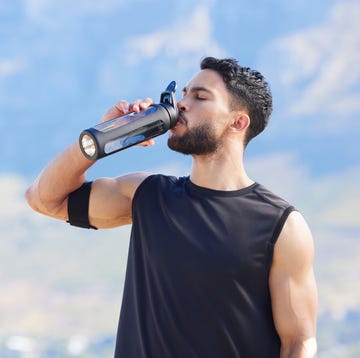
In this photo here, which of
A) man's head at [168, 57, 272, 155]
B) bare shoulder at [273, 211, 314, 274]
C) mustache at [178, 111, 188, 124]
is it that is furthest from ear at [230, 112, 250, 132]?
bare shoulder at [273, 211, 314, 274]

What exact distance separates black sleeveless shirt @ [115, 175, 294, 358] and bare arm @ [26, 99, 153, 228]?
192 millimetres

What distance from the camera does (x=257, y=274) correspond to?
250 cm

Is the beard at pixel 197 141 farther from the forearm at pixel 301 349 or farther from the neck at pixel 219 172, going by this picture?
the forearm at pixel 301 349

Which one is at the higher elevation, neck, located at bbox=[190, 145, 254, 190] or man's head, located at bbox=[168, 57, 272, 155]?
man's head, located at bbox=[168, 57, 272, 155]

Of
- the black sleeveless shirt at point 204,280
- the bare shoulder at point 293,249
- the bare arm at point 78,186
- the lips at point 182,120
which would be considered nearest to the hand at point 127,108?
the bare arm at point 78,186

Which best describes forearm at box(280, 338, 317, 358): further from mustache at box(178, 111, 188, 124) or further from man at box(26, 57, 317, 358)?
mustache at box(178, 111, 188, 124)

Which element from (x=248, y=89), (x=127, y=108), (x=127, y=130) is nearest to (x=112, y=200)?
(x=127, y=108)

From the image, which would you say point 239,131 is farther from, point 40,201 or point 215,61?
point 40,201

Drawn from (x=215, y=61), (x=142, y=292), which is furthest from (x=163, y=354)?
(x=215, y=61)

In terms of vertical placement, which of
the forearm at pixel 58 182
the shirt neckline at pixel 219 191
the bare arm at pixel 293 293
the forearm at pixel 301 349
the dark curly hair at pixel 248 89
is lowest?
the forearm at pixel 301 349

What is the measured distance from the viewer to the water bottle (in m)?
2.36

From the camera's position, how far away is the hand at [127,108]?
101 inches

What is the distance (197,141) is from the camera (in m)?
2.65

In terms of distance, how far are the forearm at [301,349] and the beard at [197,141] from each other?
2.49ft
